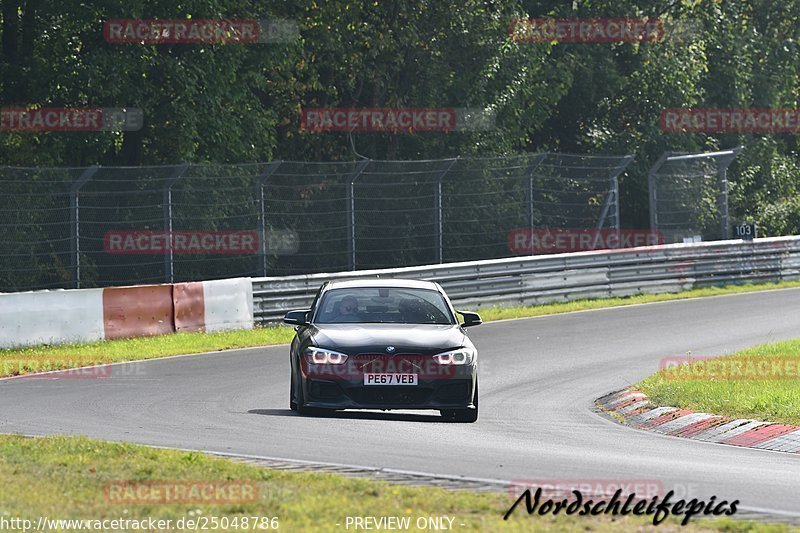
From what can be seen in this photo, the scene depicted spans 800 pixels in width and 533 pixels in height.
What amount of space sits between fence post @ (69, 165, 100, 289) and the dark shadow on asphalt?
31.8 feet

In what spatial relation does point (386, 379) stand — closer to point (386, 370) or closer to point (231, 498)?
point (386, 370)

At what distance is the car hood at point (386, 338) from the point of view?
13844mm

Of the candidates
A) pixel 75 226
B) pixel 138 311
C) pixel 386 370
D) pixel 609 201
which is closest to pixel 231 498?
pixel 386 370

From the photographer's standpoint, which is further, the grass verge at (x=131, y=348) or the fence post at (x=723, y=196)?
the fence post at (x=723, y=196)

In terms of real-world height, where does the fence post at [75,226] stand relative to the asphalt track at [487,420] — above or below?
above

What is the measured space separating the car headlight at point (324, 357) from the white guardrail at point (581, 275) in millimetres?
10981

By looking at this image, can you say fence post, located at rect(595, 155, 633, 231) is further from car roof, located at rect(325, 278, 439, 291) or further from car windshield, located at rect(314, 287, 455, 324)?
car windshield, located at rect(314, 287, 455, 324)

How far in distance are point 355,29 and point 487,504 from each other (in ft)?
84.8

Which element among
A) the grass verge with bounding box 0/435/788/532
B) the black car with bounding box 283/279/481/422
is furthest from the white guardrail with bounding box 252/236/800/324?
the grass verge with bounding box 0/435/788/532

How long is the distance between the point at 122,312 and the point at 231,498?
1438cm

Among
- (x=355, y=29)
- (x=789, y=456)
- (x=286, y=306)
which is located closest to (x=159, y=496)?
(x=789, y=456)

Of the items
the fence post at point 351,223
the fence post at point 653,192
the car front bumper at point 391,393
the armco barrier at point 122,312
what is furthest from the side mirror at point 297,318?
the fence post at point 653,192

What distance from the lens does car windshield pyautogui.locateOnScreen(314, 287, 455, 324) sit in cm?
1493

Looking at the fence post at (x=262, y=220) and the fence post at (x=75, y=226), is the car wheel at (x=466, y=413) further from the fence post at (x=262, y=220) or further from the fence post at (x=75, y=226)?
the fence post at (x=262, y=220)
